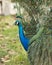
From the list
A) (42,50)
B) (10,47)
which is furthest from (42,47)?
(10,47)

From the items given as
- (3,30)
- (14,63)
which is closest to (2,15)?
(3,30)

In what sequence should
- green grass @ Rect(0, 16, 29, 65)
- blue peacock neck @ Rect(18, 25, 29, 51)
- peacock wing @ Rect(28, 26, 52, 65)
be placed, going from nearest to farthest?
peacock wing @ Rect(28, 26, 52, 65), blue peacock neck @ Rect(18, 25, 29, 51), green grass @ Rect(0, 16, 29, 65)

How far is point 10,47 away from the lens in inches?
282

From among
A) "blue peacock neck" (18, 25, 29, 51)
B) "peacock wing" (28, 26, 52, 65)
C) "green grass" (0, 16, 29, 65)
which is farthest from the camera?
"green grass" (0, 16, 29, 65)

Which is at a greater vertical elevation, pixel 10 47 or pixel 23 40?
pixel 23 40

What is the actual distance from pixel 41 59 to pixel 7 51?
2312mm

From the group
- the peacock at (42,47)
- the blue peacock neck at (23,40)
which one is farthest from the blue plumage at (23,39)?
the peacock at (42,47)

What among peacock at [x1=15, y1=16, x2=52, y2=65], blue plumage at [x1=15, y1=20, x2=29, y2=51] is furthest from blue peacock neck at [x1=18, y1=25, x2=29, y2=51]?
peacock at [x1=15, y1=16, x2=52, y2=65]

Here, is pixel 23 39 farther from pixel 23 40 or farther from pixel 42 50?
pixel 42 50

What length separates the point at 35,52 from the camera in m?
4.75

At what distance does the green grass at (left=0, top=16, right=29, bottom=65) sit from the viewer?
615cm

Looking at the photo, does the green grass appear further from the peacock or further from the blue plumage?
the peacock

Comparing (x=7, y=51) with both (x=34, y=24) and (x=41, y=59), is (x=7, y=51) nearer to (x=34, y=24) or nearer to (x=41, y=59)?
(x=34, y=24)

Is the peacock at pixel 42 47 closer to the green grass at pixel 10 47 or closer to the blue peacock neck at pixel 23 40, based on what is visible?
the blue peacock neck at pixel 23 40
